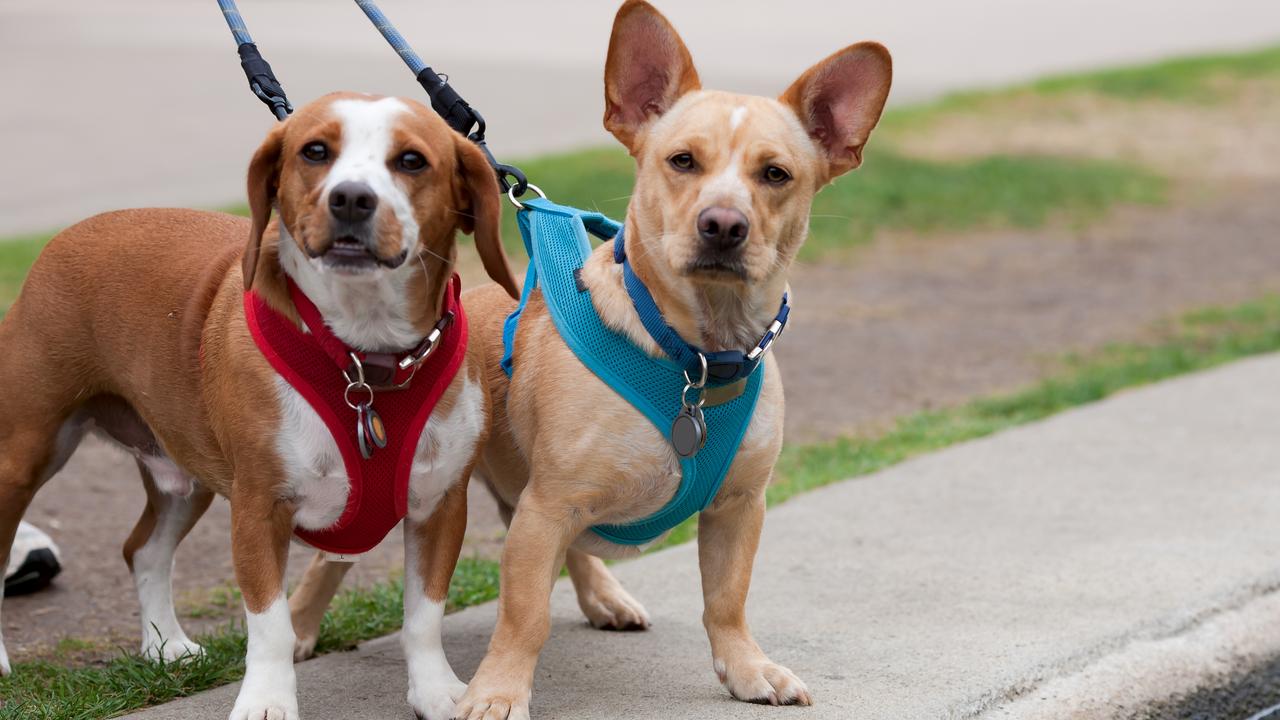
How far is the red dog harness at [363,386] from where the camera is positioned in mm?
3537

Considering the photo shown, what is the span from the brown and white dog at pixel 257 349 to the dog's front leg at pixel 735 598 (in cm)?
65

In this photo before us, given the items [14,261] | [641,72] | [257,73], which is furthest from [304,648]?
[14,261]

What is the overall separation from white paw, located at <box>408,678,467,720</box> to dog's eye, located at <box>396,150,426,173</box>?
1.22 metres

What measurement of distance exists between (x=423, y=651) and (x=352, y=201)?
113 centimetres

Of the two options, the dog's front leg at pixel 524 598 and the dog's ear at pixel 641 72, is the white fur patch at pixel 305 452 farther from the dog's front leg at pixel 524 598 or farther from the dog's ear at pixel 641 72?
the dog's ear at pixel 641 72

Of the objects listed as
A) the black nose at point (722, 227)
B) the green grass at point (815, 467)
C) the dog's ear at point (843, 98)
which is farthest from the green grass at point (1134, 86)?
the black nose at point (722, 227)

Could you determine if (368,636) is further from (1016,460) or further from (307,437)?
(1016,460)

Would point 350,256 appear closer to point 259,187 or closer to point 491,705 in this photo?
point 259,187

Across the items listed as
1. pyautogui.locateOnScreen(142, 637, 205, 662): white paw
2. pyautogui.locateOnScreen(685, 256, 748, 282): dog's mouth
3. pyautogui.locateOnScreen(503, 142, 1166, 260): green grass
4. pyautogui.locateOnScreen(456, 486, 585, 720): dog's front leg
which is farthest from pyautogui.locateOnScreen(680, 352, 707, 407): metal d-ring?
pyautogui.locateOnScreen(503, 142, 1166, 260): green grass

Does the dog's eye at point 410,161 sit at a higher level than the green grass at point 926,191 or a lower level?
higher

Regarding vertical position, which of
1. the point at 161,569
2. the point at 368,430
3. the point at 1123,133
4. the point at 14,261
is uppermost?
the point at 368,430

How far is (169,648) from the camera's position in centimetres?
434

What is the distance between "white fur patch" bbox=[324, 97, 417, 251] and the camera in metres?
3.33

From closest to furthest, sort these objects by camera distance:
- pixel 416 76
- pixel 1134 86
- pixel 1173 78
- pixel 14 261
A: 1. pixel 416 76
2. pixel 14 261
3. pixel 1134 86
4. pixel 1173 78
